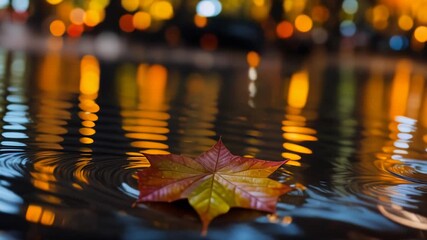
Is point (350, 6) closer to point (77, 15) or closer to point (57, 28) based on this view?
point (77, 15)

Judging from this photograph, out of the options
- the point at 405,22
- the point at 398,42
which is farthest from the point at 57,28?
the point at 405,22

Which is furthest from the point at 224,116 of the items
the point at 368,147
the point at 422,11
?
the point at 422,11

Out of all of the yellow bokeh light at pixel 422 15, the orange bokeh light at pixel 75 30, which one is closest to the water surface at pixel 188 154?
the orange bokeh light at pixel 75 30

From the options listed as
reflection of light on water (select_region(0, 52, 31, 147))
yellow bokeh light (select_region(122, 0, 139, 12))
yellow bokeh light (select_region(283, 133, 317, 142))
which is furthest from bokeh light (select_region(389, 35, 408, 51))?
yellow bokeh light (select_region(283, 133, 317, 142))

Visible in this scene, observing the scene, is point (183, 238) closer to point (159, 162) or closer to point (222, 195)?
point (222, 195)

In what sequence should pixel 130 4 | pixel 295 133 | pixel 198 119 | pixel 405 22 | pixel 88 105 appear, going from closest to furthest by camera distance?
pixel 295 133, pixel 198 119, pixel 88 105, pixel 130 4, pixel 405 22

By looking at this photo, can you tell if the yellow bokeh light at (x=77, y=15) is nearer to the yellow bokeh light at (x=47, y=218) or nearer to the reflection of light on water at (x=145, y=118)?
the reflection of light on water at (x=145, y=118)

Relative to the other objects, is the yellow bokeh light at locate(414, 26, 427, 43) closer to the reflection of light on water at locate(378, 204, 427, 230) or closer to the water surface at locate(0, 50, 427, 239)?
the water surface at locate(0, 50, 427, 239)
